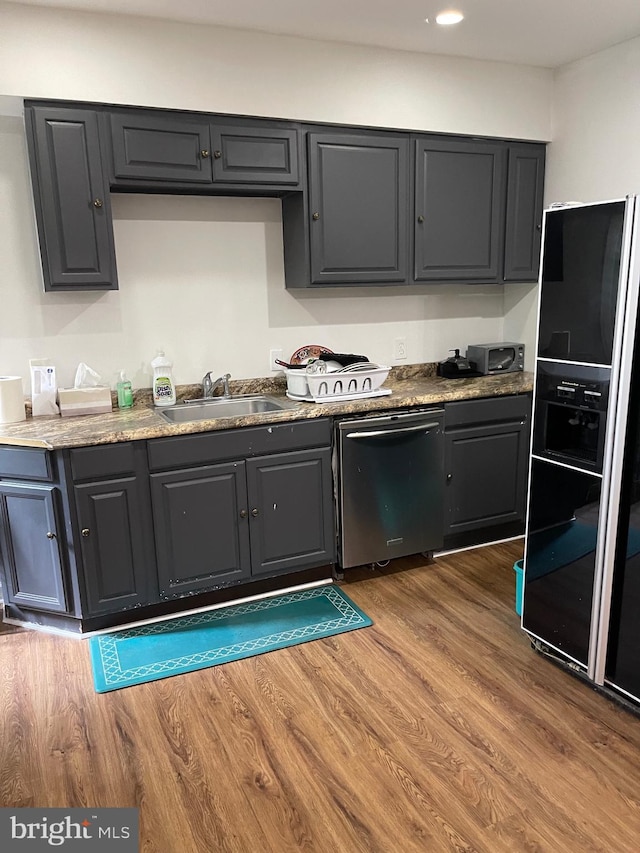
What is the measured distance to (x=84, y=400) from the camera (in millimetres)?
3092

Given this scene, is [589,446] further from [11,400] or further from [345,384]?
[11,400]

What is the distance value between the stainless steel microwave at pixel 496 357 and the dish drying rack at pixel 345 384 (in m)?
0.79

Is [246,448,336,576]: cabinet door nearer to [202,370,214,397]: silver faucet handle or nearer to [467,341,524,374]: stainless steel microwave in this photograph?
[202,370,214,397]: silver faucet handle

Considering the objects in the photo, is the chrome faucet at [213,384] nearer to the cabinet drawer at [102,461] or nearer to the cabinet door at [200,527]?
the cabinet door at [200,527]

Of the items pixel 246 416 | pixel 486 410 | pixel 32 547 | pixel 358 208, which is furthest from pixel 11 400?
pixel 486 410

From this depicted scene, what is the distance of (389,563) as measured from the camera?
3537 millimetres

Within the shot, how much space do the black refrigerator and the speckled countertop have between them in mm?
924

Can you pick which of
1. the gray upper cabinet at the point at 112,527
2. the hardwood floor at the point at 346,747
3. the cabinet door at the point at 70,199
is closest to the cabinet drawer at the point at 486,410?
the hardwood floor at the point at 346,747

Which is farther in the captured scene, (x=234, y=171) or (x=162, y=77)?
(x=234, y=171)

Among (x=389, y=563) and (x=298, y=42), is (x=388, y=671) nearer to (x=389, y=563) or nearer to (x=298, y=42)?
(x=389, y=563)

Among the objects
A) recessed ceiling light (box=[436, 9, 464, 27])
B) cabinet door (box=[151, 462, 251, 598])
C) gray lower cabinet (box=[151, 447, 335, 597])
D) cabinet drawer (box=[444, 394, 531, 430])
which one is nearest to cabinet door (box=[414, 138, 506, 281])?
recessed ceiling light (box=[436, 9, 464, 27])

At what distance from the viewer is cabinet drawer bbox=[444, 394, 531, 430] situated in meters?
3.41

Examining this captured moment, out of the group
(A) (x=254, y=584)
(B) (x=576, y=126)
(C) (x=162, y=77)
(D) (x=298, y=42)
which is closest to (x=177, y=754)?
(A) (x=254, y=584)

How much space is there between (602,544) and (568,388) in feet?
1.82
